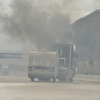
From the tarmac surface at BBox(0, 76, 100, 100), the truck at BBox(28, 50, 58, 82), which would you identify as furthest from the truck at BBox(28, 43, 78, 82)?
the tarmac surface at BBox(0, 76, 100, 100)

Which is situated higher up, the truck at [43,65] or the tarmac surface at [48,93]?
the truck at [43,65]

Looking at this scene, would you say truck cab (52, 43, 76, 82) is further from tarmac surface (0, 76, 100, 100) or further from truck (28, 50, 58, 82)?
tarmac surface (0, 76, 100, 100)

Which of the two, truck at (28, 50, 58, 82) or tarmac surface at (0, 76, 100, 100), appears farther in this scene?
truck at (28, 50, 58, 82)

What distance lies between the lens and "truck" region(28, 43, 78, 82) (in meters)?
27.3

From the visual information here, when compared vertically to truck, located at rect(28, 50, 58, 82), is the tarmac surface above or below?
below

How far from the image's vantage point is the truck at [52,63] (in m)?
27.3

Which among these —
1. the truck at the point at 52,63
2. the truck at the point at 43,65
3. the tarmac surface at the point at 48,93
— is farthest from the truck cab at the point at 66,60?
the tarmac surface at the point at 48,93

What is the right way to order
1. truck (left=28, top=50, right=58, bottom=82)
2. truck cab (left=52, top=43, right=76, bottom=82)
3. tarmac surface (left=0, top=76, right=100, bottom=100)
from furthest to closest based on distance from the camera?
truck cab (left=52, top=43, right=76, bottom=82) < truck (left=28, top=50, right=58, bottom=82) < tarmac surface (left=0, top=76, right=100, bottom=100)

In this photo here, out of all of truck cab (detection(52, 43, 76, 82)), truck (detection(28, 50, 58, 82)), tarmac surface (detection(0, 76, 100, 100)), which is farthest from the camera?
truck cab (detection(52, 43, 76, 82))

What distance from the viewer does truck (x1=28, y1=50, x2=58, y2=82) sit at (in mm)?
27203

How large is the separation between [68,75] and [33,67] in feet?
13.3

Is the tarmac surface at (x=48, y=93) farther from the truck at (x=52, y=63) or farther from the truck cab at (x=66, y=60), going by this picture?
the truck cab at (x=66, y=60)

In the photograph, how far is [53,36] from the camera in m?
39.0

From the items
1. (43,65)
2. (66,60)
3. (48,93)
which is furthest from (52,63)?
(48,93)
